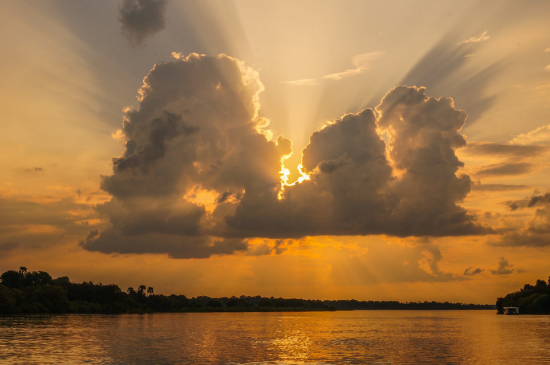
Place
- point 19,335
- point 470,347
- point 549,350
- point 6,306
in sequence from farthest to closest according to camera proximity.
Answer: point 6,306, point 19,335, point 470,347, point 549,350

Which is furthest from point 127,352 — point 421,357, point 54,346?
point 421,357

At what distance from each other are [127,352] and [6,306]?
139779mm

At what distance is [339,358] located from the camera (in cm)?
7581

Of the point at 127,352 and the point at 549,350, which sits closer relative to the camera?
the point at 127,352

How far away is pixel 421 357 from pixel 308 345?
89.6ft

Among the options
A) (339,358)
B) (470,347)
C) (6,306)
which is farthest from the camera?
(6,306)

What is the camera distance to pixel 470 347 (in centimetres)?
9625

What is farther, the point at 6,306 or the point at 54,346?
the point at 6,306

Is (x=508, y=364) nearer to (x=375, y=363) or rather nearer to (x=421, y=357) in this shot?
(x=421, y=357)

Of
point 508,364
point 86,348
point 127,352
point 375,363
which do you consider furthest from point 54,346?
point 508,364

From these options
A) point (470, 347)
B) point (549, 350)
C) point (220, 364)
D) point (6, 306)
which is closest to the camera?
point (220, 364)

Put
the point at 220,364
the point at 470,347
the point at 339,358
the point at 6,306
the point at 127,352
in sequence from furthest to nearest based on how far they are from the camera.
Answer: the point at 6,306 < the point at 470,347 < the point at 127,352 < the point at 339,358 < the point at 220,364

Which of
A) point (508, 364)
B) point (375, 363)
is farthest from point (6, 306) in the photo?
point (508, 364)

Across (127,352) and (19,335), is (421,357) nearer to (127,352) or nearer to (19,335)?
(127,352)
